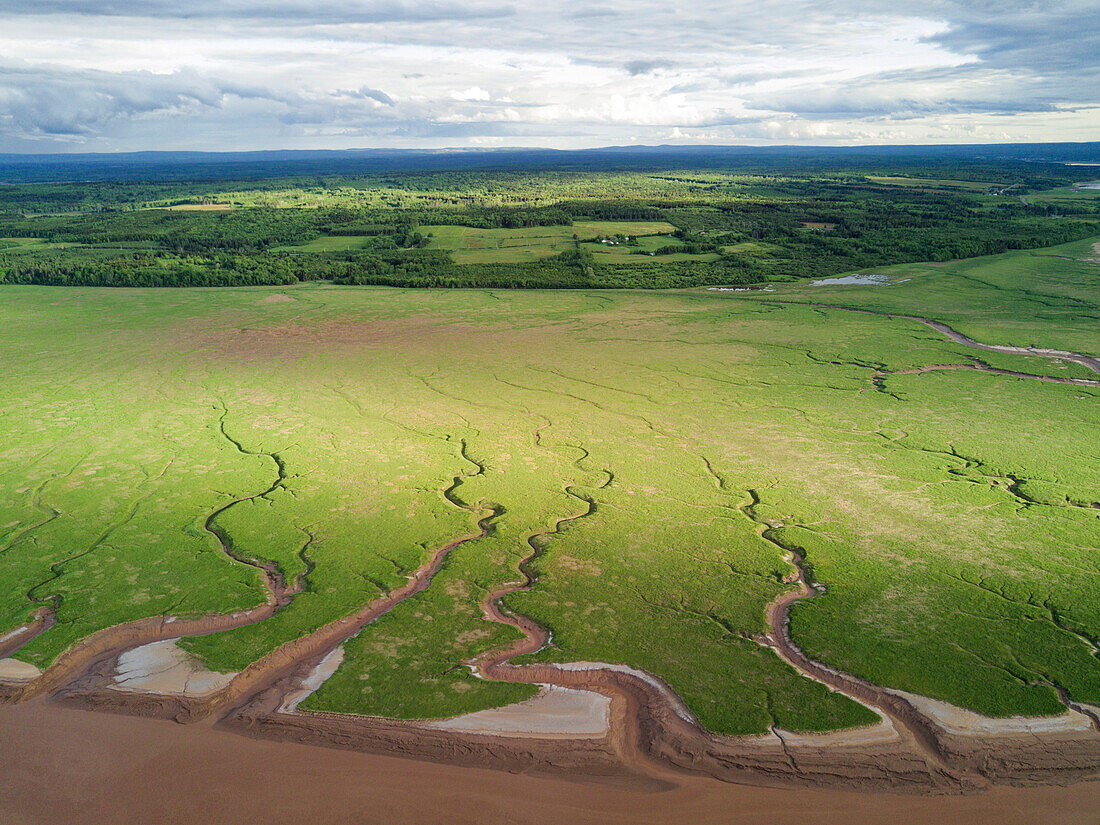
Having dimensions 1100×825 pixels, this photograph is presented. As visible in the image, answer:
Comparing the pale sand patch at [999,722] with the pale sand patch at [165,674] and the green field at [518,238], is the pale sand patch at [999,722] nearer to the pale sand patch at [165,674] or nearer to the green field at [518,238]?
the pale sand patch at [165,674]

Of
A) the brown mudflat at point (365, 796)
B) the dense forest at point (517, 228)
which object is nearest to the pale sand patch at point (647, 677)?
the brown mudflat at point (365, 796)

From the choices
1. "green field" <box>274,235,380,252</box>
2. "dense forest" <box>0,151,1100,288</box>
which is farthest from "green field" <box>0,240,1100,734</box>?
"green field" <box>274,235,380,252</box>

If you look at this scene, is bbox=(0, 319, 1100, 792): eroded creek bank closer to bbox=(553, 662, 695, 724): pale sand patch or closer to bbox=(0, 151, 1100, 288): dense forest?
bbox=(553, 662, 695, 724): pale sand patch

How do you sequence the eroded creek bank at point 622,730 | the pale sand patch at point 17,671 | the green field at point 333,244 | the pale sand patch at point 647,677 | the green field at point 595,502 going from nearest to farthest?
→ the eroded creek bank at point 622,730 < the pale sand patch at point 647,677 < the pale sand patch at point 17,671 < the green field at point 595,502 < the green field at point 333,244

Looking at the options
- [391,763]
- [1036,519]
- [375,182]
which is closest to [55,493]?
[391,763]

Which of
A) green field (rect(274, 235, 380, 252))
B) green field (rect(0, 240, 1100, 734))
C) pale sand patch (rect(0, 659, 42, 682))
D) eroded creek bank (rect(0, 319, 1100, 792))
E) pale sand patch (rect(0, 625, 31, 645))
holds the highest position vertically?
green field (rect(274, 235, 380, 252))

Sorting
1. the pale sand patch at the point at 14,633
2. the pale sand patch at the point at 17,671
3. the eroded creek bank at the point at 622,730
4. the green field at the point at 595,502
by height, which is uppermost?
the green field at the point at 595,502

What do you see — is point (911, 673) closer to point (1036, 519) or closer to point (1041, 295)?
point (1036, 519)
